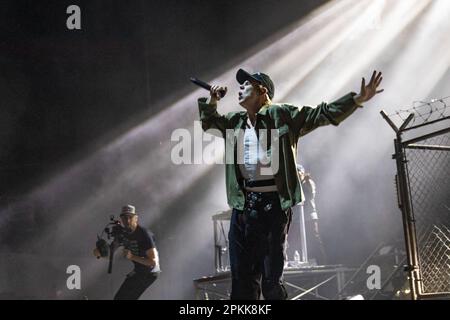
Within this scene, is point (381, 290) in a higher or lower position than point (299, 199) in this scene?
lower

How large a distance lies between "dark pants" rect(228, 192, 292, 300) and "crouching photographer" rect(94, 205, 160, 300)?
15.9ft

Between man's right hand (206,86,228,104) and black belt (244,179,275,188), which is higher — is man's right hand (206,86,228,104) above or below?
above

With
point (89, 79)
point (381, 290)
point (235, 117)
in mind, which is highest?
point (89, 79)

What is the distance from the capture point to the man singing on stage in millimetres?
4670

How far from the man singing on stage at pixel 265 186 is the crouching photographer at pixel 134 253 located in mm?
4862

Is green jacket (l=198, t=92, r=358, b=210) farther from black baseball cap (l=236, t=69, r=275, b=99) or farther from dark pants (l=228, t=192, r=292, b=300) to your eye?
black baseball cap (l=236, t=69, r=275, b=99)

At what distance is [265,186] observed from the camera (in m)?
4.88

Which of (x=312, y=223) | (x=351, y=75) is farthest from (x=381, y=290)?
(x=351, y=75)

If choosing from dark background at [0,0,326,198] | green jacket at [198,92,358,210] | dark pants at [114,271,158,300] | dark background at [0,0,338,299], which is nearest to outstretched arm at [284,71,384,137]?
green jacket at [198,92,358,210]

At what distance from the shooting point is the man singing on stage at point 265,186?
15.3 ft
